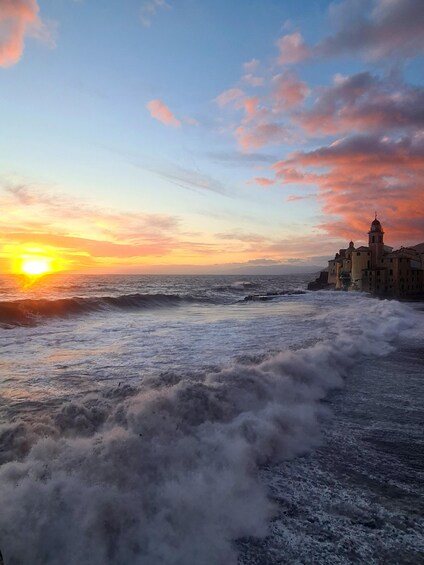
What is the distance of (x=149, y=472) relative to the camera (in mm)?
4250

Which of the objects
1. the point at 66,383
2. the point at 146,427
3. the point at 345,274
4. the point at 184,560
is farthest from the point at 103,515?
the point at 345,274

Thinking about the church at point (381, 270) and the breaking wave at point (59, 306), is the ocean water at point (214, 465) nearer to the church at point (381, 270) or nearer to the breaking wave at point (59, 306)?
Result: the breaking wave at point (59, 306)

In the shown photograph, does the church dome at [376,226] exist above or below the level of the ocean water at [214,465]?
above

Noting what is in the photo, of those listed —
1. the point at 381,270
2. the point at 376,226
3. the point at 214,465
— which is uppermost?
the point at 376,226

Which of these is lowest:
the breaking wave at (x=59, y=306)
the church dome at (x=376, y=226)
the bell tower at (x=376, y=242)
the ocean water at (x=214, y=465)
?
the ocean water at (x=214, y=465)

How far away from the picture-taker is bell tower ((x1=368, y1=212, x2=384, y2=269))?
64.6 m

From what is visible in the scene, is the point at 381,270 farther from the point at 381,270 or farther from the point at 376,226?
the point at 376,226

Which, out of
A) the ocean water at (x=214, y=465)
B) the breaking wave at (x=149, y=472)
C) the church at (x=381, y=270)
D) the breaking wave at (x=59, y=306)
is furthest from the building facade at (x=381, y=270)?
the breaking wave at (x=149, y=472)

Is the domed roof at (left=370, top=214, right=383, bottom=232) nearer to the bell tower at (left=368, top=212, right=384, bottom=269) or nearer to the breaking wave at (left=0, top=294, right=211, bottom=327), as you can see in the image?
the bell tower at (left=368, top=212, right=384, bottom=269)

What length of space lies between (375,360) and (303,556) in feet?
31.1

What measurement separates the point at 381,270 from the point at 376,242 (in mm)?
6033

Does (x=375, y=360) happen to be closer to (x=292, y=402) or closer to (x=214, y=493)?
(x=292, y=402)

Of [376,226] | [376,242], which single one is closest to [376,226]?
[376,226]

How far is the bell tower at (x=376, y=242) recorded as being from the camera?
64625 millimetres
